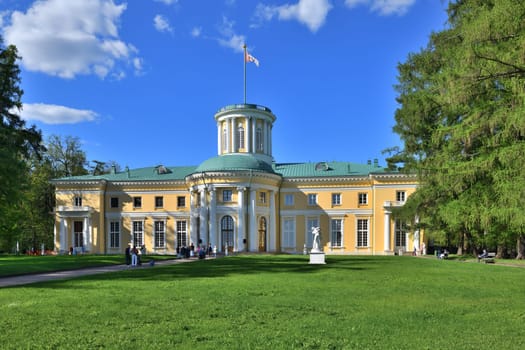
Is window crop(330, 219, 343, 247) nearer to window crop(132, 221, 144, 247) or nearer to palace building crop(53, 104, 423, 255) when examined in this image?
palace building crop(53, 104, 423, 255)

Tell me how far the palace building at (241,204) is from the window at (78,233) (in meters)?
0.11

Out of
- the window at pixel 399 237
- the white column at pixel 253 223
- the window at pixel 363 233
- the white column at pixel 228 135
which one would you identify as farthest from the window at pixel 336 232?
the white column at pixel 228 135

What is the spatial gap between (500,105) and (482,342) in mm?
11166

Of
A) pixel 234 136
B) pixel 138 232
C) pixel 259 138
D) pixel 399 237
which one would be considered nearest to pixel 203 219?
pixel 138 232

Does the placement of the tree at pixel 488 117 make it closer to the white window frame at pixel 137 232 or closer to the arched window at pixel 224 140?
the arched window at pixel 224 140

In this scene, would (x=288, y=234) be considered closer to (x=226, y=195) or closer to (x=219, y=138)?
(x=226, y=195)

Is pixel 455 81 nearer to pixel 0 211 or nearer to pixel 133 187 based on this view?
pixel 0 211

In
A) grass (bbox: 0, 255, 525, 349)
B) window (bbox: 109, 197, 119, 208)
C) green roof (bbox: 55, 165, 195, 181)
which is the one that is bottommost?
grass (bbox: 0, 255, 525, 349)

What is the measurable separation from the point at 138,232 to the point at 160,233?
2587 millimetres

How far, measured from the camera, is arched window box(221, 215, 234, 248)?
47.4 m

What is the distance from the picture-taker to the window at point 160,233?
174ft

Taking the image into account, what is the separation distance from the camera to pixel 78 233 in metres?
52.8

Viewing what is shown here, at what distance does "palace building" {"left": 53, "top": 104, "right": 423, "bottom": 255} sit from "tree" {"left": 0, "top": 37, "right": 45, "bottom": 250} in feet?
74.0

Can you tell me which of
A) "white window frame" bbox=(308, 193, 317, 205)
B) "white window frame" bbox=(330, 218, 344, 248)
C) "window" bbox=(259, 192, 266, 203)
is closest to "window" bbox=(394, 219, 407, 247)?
"white window frame" bbox=(330, 218, 344, 248)
